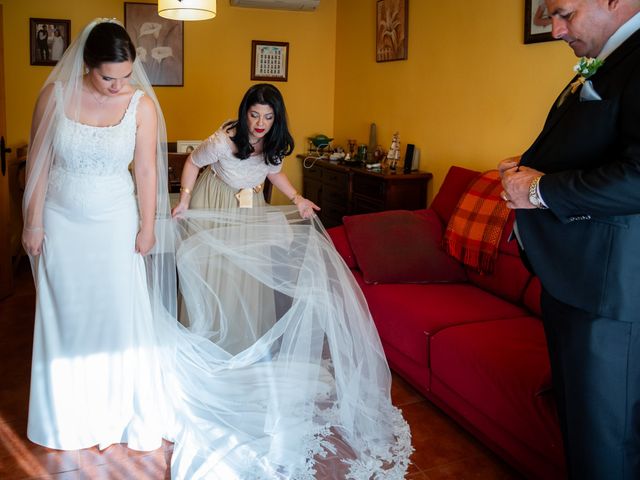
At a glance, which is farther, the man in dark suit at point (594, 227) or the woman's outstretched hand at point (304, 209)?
the woman's outstretched hand at point (304, 209)

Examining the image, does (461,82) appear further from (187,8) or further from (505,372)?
(505,372)

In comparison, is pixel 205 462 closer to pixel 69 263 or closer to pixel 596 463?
pixel 69 263

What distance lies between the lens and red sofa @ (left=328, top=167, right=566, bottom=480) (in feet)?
6.90

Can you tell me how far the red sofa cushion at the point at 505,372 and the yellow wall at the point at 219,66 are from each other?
3155 mm

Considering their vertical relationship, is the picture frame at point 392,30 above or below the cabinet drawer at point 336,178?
above

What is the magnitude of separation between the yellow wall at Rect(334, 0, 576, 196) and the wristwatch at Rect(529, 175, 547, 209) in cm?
177

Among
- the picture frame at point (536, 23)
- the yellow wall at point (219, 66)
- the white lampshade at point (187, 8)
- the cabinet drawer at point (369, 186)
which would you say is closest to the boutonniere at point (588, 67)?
the picture frame at point (536, 23)

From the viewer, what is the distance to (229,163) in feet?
9.53

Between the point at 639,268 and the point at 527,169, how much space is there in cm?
37

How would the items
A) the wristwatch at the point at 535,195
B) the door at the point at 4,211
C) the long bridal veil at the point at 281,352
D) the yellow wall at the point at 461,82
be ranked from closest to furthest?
the wristwatch at the point at 535,195 → the long bridal veil at the point at 281,352 → the yellow wall at the point at 461,82 → the door at the point at 4,211

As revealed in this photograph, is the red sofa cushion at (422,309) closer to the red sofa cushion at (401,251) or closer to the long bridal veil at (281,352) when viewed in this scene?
the red sofa cushion at (401,251)

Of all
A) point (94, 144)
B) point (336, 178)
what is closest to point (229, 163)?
point (94, 144)

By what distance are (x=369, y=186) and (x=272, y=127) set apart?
1.73m

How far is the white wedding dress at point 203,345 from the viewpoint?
225cm
